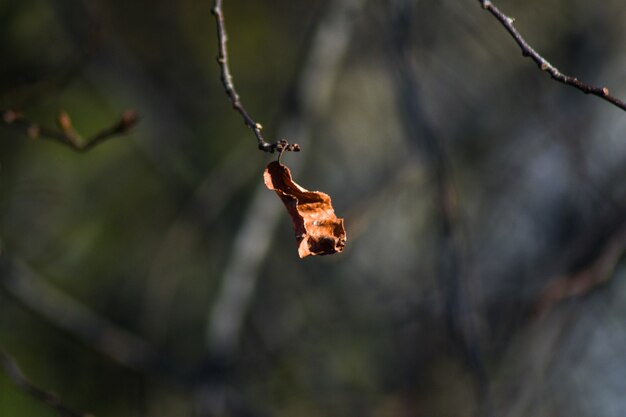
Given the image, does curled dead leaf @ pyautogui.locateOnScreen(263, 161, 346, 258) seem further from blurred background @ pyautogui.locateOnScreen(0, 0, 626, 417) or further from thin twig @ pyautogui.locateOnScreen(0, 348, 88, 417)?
blurred background @ pyautogui.locateOnScreen(0, 0, 626, 417)

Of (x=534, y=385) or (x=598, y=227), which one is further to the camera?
(x=598, y=227)

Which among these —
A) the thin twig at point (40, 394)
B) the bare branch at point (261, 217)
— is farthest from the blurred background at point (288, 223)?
the thin twig at point (40, 394)

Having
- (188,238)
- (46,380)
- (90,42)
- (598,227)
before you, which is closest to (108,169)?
(188,238)

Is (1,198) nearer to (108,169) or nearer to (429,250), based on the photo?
(108,169)

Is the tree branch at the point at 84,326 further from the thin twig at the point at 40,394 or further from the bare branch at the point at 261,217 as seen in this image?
the thin twig at the point at 40,394

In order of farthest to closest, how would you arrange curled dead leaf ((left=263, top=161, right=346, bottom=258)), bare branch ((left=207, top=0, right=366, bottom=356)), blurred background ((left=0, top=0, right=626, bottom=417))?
blurred background ((left=0, top=0, right=626, bottom=417))
bare branch ((left=207, top=0, right=366, bottom=356))
curled dead leaf ((left=263, top=161, right=346, bottom=258))

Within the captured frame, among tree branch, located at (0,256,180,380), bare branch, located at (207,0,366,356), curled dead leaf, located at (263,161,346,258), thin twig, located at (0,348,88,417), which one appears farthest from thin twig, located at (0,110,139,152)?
tree branch, located at (0,256,180,380)

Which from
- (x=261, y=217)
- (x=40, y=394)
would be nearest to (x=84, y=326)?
(x=261, y=217)
